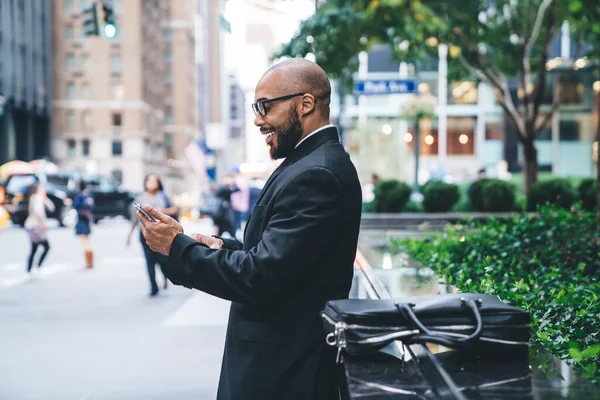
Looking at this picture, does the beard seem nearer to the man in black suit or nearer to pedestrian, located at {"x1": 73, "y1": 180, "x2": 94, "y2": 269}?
the man in black suit

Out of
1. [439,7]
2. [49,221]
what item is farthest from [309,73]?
[49,221]

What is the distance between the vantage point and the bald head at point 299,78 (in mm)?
2682

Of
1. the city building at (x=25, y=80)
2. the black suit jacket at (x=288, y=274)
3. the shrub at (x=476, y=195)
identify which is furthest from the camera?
the city building at (x=25, y=80)

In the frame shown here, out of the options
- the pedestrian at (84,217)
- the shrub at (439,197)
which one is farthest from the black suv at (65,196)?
the shrub at (439,197)

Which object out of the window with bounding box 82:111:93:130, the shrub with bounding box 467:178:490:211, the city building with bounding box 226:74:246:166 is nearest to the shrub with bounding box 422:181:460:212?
the shrub with bounding box 467:178:490:211

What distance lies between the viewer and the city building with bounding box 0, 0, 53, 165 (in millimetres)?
59719

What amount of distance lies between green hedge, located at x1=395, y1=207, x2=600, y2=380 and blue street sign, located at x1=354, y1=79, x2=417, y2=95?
7.73m

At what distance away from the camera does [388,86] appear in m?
16.4

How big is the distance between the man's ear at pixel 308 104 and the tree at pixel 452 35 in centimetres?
1015

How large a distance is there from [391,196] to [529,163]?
10.8 feet

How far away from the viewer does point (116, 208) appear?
34969 mm

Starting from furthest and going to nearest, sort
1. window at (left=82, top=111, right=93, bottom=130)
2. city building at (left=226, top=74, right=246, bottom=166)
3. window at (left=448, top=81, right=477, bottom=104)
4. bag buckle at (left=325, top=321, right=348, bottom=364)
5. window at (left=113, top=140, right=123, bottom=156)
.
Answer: city building at (left=226, top=74, right=246, bottom=166)
window at (left=113, top=140, right=123, bottom=156)
window at (left=82, top=111, right=93, bottom=130)
window at (left=448, top=81, right=477, bottom=104)
bag buckle at (left=325, top=321, right=348, bottom=364)

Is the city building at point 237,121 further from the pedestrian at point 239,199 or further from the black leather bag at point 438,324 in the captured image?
the black leather bag at point 438,324

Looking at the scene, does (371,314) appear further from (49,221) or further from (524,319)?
(49,221)
